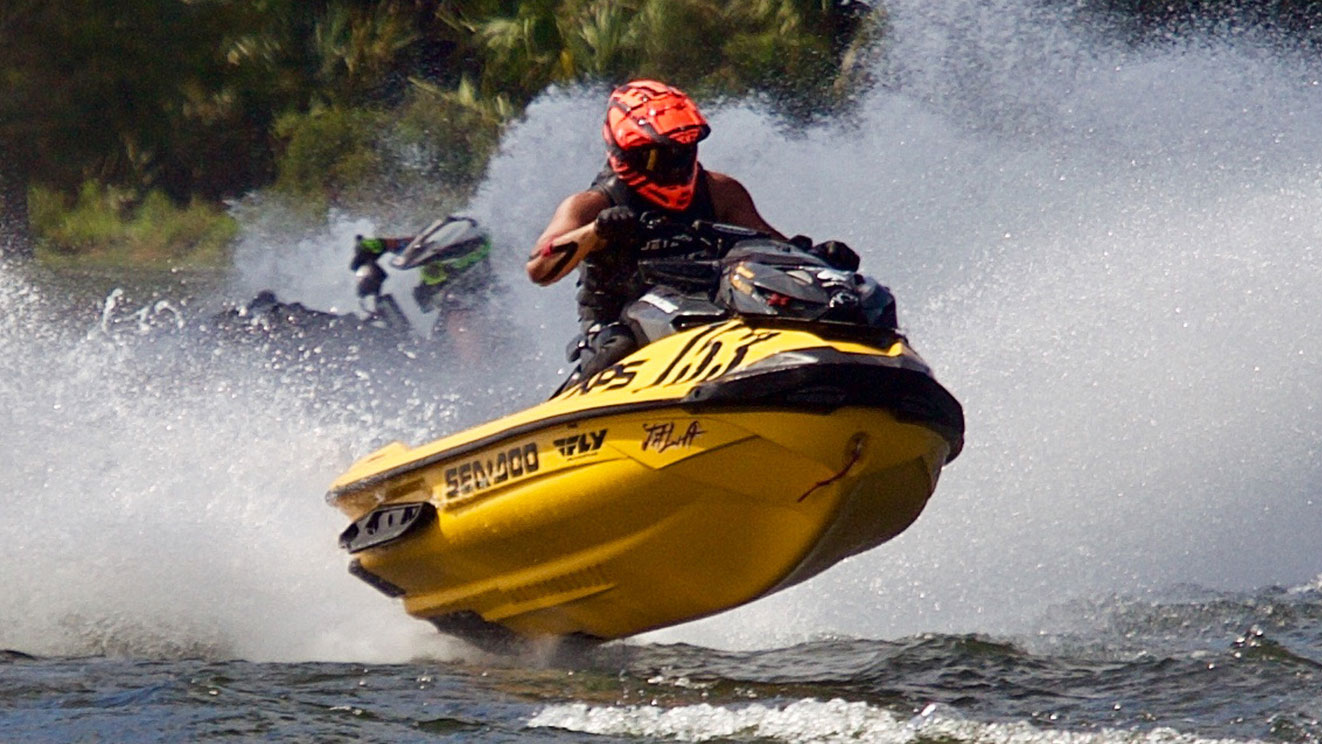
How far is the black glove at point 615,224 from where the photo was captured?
6.34 m

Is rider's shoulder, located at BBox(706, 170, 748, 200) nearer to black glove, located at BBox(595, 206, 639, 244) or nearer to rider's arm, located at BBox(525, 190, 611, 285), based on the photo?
rider's arm, located at BBox(525, 190, 611, 285)

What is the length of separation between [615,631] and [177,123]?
24.5m

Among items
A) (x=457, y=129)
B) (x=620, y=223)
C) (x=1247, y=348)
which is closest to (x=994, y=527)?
(x=1247, y=348)

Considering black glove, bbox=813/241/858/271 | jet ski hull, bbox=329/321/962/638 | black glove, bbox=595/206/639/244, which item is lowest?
jet ski hull, bbox=329/321/962/638

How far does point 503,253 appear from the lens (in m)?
14.2

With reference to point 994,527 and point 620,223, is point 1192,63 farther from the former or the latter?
point 620,223

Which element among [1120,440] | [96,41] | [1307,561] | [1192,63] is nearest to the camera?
[1307,561]
